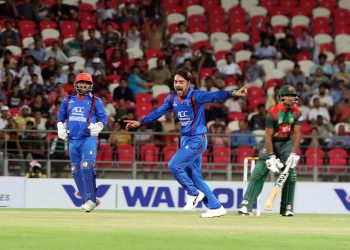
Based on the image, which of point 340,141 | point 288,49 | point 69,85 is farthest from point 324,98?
point 69,85

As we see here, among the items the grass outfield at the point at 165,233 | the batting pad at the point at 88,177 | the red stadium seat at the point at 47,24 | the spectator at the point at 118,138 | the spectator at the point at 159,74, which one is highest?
the red stadium seat at the point at 47,24

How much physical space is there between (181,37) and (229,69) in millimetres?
2010

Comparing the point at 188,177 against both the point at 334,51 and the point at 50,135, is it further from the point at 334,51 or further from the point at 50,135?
the point at 334,51

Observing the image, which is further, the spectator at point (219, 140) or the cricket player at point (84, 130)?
the spectator at point (219, 140)

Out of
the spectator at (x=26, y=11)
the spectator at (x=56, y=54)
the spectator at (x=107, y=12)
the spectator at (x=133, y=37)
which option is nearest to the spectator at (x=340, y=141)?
the spectator at (x=133, y=37)

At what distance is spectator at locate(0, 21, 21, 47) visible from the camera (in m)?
29.1

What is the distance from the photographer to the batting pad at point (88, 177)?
1783cm

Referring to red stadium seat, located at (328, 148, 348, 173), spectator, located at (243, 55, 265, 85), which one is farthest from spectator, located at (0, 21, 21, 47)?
red stadium seat, located at (328, 148, 348, 173)

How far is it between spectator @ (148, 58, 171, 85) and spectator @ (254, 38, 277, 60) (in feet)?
9.77

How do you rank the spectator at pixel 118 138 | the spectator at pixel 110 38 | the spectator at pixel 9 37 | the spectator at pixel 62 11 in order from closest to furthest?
the spectator at pixel 118 138, the spectator at pixel 9 37, the spectator at pixel 110 38, the spectator at pixel 62 11

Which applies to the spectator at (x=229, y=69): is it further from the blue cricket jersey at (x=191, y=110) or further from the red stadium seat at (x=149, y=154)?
the blue cricket jersey at (x=191, y=110)

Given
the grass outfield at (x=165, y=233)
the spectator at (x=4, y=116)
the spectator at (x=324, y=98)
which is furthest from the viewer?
the spectator at (x=324, y=98)

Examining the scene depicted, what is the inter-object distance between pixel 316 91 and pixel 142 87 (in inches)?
182

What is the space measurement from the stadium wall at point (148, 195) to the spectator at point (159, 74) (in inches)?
226
